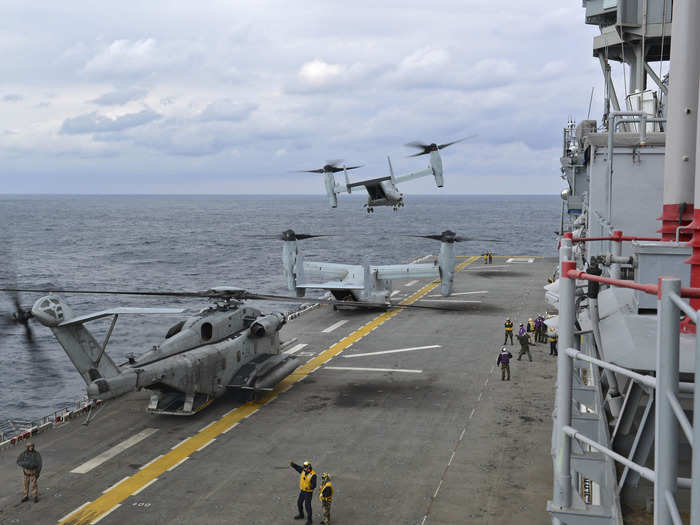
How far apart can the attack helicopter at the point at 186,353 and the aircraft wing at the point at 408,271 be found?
637 inches

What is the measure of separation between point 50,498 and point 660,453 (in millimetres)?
18916

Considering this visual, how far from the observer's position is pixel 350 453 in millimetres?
22406

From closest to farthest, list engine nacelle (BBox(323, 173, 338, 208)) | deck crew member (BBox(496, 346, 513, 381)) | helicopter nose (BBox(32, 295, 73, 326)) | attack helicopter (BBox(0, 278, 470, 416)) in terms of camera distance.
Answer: helicopter nose (BBox(32, 295, 73, 326)) < attack helicopter (BBox(0, 278, 470, 416)) < deck crew member (BBox(496, 346, 513, 381)) < engine nacelle (BBox(323, 173, 338, 208))

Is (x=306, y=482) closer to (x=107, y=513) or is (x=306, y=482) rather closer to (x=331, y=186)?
(x=107, y=513)

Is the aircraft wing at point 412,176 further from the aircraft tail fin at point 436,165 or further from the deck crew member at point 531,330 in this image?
A: the deck crew member at point 531,330

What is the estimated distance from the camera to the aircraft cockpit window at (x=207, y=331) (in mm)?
27156

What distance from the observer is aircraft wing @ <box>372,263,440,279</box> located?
4441 cm

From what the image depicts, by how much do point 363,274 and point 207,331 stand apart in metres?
19.0

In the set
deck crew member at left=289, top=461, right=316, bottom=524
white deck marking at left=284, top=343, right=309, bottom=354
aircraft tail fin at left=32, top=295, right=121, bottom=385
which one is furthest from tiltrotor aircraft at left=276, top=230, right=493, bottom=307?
deck crew member at left=289, top=461, right=316, bottom=524

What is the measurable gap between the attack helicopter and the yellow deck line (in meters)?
1.01

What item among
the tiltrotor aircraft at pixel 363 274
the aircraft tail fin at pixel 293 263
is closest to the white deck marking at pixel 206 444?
the tiltrotor aircraft at pixel 363 274

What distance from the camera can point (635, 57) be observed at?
44.4 m

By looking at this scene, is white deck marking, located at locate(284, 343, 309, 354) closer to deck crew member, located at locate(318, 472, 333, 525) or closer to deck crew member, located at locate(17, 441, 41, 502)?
deck crew member, located at locate(17, 441, 41, 502)

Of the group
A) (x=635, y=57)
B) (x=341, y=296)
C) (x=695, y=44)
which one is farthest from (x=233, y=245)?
(x=695, y=44)
